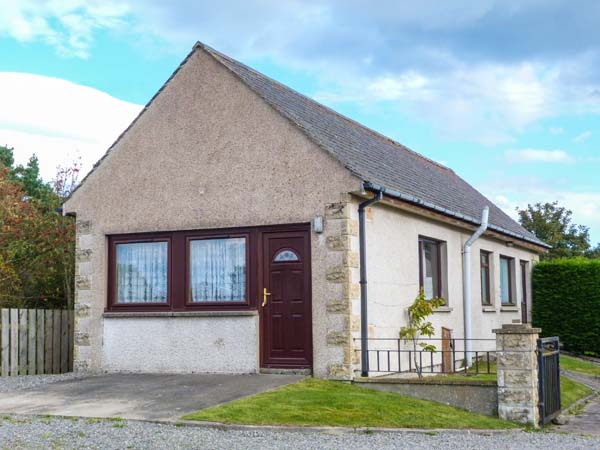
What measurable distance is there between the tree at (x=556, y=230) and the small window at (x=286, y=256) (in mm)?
28926

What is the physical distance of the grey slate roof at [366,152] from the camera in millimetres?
13422

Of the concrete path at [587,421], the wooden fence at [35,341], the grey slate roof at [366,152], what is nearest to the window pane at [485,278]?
the grey slate roof at [366,152]

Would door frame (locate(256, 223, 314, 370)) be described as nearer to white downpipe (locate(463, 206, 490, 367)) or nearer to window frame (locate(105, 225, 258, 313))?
window frame (locate(105, 225, 258, 313))

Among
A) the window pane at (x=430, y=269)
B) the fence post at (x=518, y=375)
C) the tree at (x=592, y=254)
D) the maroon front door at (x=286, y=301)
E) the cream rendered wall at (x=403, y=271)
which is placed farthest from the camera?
the tree at (x=592, y=254)

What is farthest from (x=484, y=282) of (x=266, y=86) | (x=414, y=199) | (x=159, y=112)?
(x=159, y=112)

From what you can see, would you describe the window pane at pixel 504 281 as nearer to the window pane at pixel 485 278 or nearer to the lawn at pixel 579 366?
the window pane at pixel 485 278

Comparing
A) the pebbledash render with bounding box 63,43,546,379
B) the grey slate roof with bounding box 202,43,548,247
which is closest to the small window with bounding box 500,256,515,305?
the grey slate roof with bounding box 202,43,548,247

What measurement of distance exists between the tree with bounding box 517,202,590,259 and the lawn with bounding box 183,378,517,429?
3045cm

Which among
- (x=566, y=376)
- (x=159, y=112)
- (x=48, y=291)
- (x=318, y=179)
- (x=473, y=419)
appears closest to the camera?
(x=473, y=419)

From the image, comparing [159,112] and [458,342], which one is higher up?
[159,112]

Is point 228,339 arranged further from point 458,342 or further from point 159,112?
point 458,342

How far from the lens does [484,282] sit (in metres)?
19.4

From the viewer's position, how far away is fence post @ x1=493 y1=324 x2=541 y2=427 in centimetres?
1027

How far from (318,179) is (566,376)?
7.46m
